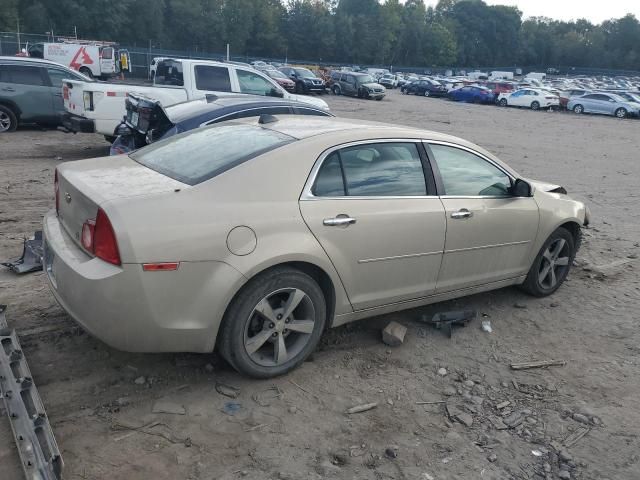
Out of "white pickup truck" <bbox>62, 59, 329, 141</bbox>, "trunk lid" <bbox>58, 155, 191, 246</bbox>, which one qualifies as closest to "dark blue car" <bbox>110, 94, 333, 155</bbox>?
"white pickup truck" <bbox>62, 59, 329, 141</bbox>

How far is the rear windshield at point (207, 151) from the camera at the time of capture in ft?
12.1

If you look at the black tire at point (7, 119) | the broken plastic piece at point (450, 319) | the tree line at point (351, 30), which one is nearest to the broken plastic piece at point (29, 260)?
the broken plastic piece at point (450, 319)

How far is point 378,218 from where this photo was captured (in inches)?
154

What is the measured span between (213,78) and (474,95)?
3523 centimetres

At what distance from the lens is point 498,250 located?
4750 millimetres

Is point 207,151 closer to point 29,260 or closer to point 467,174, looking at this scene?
point 467,174

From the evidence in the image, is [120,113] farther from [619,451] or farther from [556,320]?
[619,451]

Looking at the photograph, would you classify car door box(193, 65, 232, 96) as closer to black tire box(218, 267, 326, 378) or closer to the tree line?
black tire box(218, 267, 326, 378)

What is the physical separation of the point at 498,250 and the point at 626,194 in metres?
7.92

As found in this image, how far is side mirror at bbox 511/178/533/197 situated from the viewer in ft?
15.6

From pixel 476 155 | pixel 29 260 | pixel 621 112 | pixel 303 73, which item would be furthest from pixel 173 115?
pixel 621 112

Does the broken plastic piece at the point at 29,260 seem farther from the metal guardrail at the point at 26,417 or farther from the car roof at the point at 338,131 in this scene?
the car roof at the point at 338,131

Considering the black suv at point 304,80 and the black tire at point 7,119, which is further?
the black suv at point 304,80

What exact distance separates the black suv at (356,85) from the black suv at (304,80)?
254cm
